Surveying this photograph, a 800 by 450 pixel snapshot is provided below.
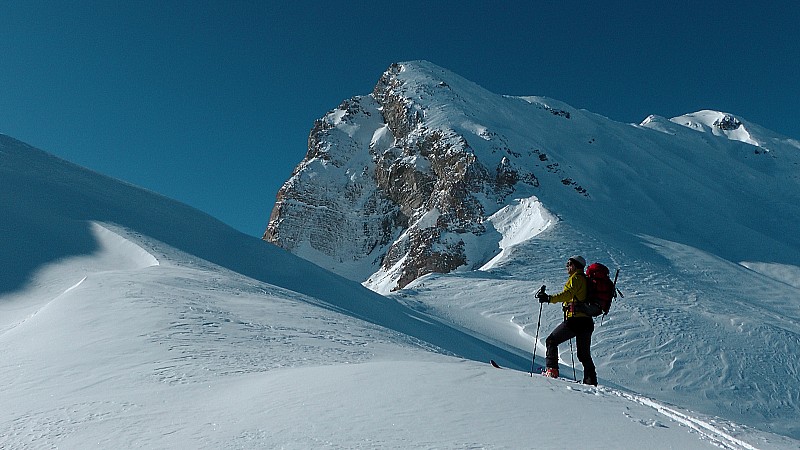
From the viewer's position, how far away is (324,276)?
23.4 m

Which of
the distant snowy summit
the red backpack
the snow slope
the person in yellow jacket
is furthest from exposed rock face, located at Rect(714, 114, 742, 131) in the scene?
the person in yellow jacket

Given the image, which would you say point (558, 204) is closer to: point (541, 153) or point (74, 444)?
point (541, 153)

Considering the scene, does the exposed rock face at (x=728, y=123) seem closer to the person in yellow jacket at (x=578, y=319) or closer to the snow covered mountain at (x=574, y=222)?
the snow covered mountain at (x=574, y=222)

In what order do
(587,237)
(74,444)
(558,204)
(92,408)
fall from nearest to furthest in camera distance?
(74,444) → (92,408) → (587,237) → (558,204)

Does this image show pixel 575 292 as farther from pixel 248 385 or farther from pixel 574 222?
pixel 574 222

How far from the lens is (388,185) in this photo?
90250 mm

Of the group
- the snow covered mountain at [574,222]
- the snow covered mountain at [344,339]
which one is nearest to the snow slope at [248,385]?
the snow covered mountain at [344,339]

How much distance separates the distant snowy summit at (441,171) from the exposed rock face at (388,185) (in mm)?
183

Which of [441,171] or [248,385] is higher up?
[441,171]

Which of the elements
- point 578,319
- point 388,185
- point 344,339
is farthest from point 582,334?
point 388,185

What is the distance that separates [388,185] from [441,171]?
16.3m

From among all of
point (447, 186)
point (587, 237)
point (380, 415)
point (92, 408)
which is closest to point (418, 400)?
point (380, 415)

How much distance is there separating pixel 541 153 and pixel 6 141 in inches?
2296

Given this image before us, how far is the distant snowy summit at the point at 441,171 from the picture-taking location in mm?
61000
